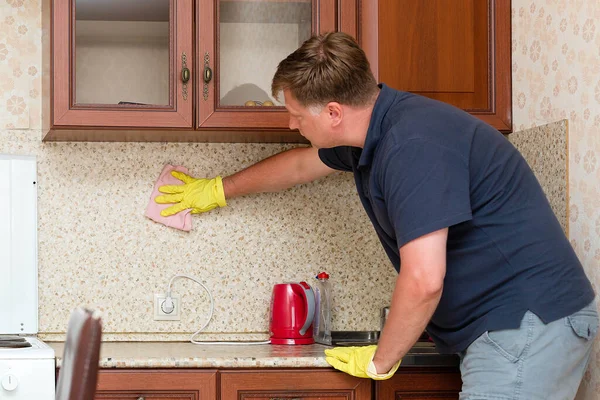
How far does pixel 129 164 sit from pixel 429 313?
1.25 meters

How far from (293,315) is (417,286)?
84 centimetres

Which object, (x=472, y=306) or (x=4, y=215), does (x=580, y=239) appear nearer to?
(x=472, y=306)

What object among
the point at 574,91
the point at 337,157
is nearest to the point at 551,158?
the point at 574,91

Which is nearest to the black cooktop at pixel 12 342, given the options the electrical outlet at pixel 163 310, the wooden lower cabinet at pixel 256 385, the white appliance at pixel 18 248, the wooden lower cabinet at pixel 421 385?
the white appliance at pixel 18 248

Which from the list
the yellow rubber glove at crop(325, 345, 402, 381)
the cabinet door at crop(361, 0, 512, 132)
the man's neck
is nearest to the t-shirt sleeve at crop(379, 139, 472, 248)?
the man's neck

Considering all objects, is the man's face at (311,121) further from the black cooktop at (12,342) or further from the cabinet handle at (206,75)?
the black cooktop at (12,342)

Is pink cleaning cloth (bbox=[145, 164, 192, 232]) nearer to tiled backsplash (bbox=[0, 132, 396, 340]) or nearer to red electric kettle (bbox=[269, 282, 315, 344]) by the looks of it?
tiled backsplash (bbox=[0, 132, 396, 340])

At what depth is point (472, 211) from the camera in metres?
1.83

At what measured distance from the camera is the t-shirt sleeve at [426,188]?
5.60 feet

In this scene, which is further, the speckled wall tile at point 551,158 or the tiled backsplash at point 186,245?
the tiled backsplash at point 186,245

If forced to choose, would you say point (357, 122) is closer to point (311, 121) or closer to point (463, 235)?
point (311, 121)

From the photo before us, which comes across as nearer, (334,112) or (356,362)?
(334,112)

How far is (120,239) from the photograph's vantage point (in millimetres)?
2662

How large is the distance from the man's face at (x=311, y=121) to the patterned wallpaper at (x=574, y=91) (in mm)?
667
